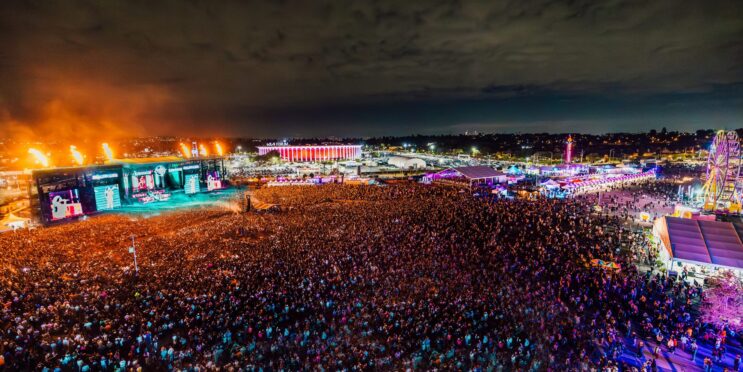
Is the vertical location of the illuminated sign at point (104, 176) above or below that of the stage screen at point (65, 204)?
above

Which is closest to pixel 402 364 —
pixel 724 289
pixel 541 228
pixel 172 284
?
pixel 172 284

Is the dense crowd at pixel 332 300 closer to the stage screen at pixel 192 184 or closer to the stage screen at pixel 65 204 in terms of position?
the stage screen at pixel 65 204

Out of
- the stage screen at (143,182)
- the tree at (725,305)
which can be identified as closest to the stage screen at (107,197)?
the stage screen at (143,182)

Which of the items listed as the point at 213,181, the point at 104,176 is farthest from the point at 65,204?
the point at 213,181

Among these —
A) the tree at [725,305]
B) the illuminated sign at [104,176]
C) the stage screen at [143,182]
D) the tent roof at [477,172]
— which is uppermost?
the illuminated sign at [104,176]

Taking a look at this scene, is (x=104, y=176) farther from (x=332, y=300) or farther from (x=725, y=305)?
(x=725, y=305)

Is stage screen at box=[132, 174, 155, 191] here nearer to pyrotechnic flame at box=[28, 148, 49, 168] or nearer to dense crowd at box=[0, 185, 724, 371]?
pyrotechnic flame at box=[28, 148, 49, 168]

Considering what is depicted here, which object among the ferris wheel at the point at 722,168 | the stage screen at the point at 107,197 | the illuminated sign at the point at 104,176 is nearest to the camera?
the ferris wheel at the point at 722,168
